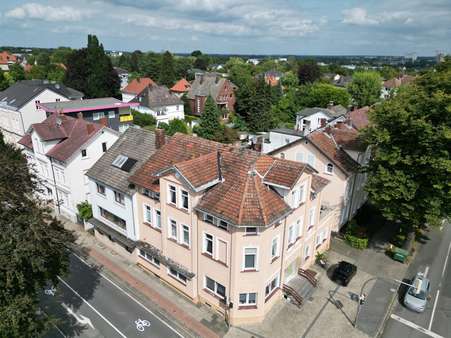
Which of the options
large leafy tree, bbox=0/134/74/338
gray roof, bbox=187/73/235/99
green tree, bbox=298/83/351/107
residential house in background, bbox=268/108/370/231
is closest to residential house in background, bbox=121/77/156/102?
gray roof, bbox=187/73/235/99

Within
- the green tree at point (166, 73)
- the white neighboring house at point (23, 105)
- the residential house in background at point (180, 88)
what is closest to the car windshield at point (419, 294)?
the white neighboring house at point (23, 105)

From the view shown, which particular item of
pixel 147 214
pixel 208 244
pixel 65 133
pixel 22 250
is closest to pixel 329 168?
pixel 208 244

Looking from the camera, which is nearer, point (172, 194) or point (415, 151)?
point (172, 194)

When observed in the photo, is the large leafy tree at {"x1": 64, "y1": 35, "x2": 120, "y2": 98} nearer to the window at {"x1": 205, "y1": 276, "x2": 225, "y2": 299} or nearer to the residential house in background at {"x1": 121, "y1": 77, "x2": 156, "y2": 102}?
the residential house in background at {"x1": 121, "y1": 77, "x2": 156, "y2": 102}

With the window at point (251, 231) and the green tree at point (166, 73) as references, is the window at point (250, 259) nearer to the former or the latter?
the window at point (251, 231)

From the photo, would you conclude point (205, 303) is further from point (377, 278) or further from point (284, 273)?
point (377, 278)

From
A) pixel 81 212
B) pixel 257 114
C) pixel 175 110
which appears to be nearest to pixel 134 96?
pixel 175 110

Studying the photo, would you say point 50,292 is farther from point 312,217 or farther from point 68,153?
point 312,217
